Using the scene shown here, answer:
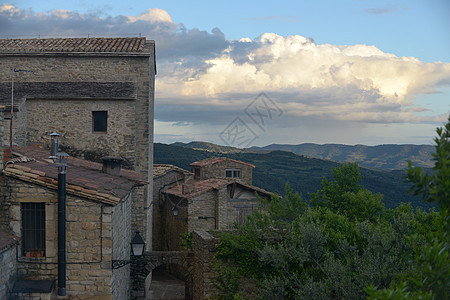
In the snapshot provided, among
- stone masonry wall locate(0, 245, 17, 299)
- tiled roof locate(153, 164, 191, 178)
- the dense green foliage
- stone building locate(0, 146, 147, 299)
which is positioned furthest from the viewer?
tiled roof locate(153, 164, 191, 178)

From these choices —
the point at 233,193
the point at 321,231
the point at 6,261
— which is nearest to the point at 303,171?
the point at 233,193

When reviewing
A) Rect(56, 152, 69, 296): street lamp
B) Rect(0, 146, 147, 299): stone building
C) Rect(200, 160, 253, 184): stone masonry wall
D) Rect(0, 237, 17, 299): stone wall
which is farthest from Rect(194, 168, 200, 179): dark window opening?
Rect(0, 237, 17, 299): stone wall

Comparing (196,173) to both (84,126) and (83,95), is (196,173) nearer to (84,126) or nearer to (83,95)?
(84,126)

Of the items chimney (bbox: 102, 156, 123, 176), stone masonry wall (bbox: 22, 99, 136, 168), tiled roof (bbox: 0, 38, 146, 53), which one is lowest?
chimney (bbox: 102, 156, 123, 176)

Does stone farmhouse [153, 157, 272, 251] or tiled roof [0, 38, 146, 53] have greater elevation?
tiled roof [0, 38, 146, 53]

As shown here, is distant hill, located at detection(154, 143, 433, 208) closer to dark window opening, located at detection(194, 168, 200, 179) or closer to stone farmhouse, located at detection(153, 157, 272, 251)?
dark window opening, located at detection(194, 168, 200, 179)

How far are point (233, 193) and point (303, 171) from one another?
51.1m

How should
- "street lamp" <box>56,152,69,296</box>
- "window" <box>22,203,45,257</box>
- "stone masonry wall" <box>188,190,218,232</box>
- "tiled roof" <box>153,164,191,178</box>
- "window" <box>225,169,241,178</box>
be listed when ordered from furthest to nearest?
"window" <box>225,169,241,178</box> < "tiled roof" <box>153,164,191,178</box> < "stone masonry wall" <box>188,190,218,232</box> < "window" <box>22,203,45,257</box> < "street lamp" <box>56,152,69,296</box>

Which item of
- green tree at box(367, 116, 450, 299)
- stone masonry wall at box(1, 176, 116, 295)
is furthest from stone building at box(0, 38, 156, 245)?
green tree at box(367, 116, 450, 299)

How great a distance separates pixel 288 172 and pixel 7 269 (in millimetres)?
66629

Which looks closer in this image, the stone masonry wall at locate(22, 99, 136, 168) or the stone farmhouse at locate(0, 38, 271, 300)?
the stone farmhouse at locate(0, 38, 271, 300)

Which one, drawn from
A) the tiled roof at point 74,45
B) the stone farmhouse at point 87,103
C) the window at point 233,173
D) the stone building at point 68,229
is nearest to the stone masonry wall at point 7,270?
the stone building at point 68,229

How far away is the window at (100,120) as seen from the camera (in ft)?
59.5

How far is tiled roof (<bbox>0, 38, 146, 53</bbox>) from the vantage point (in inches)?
760
